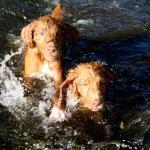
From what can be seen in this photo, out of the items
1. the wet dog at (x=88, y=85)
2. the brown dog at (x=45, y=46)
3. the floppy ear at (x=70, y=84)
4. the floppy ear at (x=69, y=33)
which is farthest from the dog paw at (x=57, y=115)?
the floppy ear at (x=69, y=33)

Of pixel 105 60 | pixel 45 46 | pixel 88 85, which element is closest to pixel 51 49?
pixel 45 46

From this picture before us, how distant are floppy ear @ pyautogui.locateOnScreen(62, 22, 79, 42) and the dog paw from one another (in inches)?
91.4

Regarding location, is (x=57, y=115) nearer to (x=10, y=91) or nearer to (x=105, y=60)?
A: (x=10, y=91)

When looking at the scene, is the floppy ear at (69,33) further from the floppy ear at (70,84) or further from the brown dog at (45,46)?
the floppy ear at (70,84)

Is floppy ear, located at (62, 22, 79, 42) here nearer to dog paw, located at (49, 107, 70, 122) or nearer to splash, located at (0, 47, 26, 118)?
splash, located at (0, 47, 26, 118)

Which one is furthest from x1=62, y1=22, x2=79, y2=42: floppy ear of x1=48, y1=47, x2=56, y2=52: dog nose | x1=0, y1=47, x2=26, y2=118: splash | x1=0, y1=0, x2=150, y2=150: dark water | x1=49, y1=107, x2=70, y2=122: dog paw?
x1=49, y1=107, x2=70, y2=122: dog paw

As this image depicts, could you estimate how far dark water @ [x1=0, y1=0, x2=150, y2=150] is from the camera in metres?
8.22

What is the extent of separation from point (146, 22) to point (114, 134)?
5337mm

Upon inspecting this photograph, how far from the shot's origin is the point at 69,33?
10.7 meters

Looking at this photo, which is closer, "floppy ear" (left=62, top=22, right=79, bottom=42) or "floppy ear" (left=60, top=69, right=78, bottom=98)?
"floppy ear" (left=60, top=69, right=78, bottom=98)

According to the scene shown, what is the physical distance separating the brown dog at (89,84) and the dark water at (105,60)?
1.39ft

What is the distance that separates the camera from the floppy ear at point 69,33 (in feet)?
34.5

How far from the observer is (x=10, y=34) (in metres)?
12.1

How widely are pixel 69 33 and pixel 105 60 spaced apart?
1134 mm
